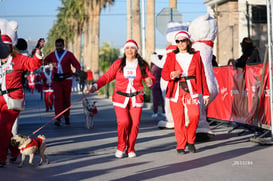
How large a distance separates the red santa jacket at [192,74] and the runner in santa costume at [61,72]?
14.5ft

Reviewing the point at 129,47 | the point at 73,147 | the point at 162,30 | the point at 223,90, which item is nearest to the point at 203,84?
the point at 129,47

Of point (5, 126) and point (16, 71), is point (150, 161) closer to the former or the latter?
point (5, 126)

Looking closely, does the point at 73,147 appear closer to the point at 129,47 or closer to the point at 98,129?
the point at 129,47

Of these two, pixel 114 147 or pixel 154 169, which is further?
pixel 114 147

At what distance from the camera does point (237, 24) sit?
1624 inches

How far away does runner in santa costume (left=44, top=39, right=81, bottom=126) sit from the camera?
13.2 m

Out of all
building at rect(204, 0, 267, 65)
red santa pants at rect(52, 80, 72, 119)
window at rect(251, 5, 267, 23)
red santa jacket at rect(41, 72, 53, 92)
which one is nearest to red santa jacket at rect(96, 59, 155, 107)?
red santa pants at rect(52, 80, 72, 119)

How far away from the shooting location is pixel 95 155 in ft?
28.8

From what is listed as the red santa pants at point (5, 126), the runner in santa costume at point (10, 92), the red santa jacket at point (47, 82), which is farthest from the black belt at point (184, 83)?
the red santa jacket at point (47, 82)

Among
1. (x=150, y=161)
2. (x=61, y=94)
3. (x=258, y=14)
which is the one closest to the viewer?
(x=150, y=161)

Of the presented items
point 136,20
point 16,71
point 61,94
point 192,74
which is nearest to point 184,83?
point 192,74

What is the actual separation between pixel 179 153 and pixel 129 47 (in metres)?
1.79

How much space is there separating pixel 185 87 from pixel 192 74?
0.79 feet

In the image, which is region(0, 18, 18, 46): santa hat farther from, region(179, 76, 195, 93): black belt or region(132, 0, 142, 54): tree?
region(132, 0, 142, 54): tree
